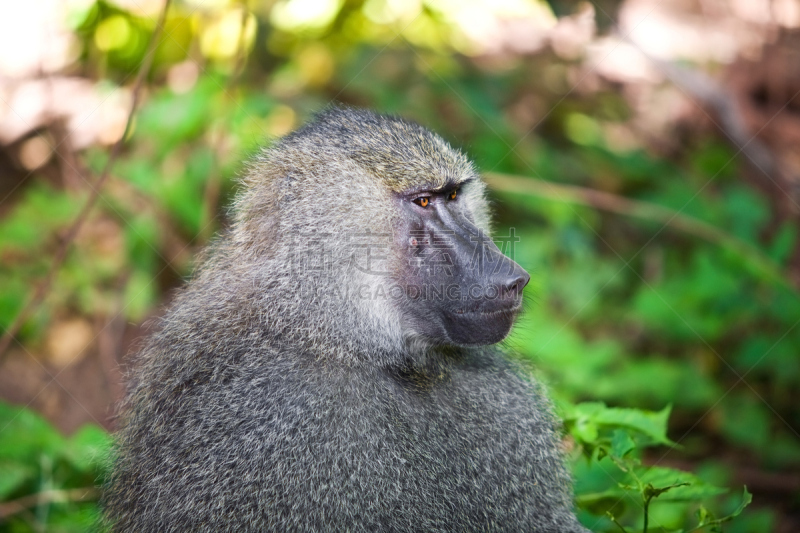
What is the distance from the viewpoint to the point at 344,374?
1.95 m

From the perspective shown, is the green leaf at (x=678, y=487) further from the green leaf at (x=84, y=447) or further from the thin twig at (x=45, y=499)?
the thin twig at (x=45, y=499)

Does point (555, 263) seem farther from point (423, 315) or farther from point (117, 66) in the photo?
point (117, 66)

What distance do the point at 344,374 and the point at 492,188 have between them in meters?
2.70

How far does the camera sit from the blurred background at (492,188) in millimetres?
4180

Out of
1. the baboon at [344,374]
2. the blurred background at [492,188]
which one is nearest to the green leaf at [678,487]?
the baboon at [344,374]

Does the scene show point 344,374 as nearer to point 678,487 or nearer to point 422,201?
point 422,201

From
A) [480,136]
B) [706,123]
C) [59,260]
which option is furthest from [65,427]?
[706,123]

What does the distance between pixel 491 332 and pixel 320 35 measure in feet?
12.9

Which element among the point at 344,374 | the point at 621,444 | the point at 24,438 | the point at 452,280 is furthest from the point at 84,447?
the point at 621,444

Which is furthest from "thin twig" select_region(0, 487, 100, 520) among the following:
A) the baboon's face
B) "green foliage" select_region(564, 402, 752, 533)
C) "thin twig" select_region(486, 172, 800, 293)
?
"thin twig" select_region(486, 172, 800, 293)

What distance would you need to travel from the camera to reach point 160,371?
2.08m

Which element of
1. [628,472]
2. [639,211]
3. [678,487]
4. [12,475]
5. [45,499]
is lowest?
[639,211]

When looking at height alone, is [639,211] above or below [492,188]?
below

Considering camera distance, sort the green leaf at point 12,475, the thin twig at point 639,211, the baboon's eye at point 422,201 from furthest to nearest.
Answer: the thin twig at point 639,211 < the green leaf at point 12,475 < the baboon's eye at point 422,201
